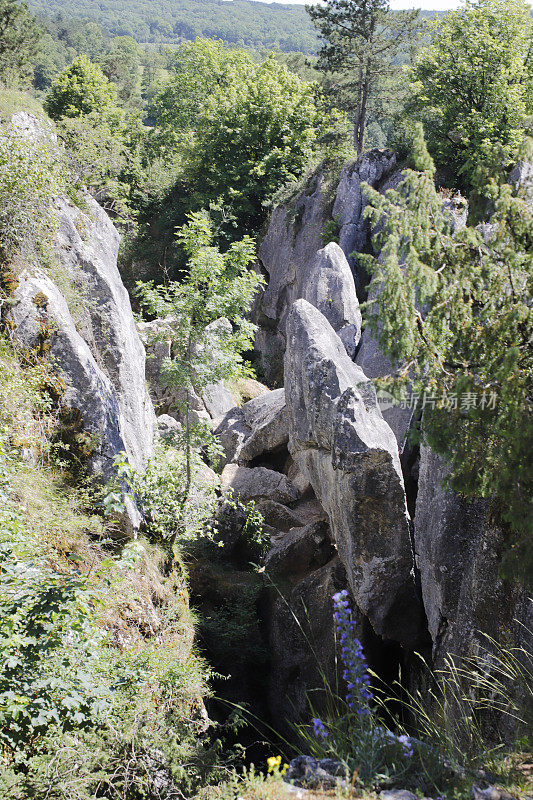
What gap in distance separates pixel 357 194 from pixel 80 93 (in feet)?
75.8

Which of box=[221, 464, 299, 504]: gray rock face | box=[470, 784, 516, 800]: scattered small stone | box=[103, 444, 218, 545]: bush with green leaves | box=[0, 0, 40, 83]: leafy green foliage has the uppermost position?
box=[0, 0, 40, 83]: leafy green foliage

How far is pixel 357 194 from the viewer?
751 inches

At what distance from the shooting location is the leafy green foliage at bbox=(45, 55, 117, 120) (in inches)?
1290

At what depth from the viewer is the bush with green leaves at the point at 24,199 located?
25.0ft

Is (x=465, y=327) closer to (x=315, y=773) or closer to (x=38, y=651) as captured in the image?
(x=315, y=773)

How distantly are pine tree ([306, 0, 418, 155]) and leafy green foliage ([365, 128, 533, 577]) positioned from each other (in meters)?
21.5

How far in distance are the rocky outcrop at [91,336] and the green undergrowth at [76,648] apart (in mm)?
376

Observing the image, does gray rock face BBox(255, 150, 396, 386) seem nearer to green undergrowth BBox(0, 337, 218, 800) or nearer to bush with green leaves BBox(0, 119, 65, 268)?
bush with green leaves BBox(0, 119, 65, 268)

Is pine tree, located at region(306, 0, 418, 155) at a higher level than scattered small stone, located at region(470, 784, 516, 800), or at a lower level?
higher

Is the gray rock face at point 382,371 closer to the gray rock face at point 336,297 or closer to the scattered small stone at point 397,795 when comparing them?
the gray rock face at point 336,297

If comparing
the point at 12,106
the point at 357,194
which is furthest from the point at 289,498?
the point at 357,194

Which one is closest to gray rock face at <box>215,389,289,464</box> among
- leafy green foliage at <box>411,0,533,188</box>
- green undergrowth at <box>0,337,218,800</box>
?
green undergrowth at <box>0,337,218,800</box>

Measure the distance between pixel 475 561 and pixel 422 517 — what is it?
116 cm

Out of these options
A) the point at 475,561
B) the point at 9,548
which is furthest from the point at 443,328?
the point at 9,548
